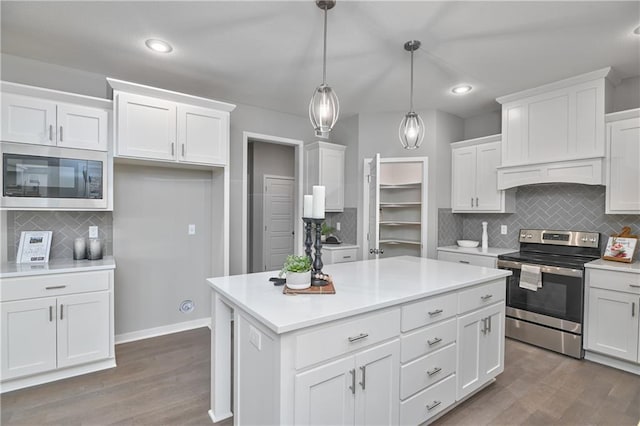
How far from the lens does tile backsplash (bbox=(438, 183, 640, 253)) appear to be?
326 centimetres

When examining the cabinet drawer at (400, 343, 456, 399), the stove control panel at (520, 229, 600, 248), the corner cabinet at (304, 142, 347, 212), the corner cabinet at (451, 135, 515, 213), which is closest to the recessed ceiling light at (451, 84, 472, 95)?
the corner cabinet at (451, 135, 515, 213)

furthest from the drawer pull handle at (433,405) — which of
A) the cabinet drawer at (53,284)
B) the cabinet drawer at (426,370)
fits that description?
the cabinet drawer at (53,284)

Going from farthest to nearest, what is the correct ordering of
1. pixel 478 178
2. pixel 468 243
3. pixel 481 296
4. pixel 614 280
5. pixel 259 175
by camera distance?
pixel 259 175 → pixel 468 243 → pixel 478 178 → pixel 614 280 → pixel 481 296

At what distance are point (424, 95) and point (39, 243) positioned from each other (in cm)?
420

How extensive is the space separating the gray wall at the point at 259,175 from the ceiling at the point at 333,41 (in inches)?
86.7

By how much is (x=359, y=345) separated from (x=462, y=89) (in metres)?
3.17

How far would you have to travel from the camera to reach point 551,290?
10.1 ft

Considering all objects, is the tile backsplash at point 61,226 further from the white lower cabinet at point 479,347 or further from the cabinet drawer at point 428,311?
the white lower cabinet at point 479,347

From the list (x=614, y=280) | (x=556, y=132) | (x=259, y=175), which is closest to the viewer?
(x=614, y=280)

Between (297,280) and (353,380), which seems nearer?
(353,380)

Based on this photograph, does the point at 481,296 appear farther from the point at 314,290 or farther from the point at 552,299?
the point at 552,299

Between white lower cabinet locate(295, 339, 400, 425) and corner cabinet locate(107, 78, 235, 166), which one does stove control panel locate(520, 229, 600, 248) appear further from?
corner cabinet locate(107, 78, 235, 166)

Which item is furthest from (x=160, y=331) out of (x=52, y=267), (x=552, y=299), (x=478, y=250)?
(x=552, y=299)

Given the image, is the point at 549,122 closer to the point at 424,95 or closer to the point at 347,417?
the point at 424,95
